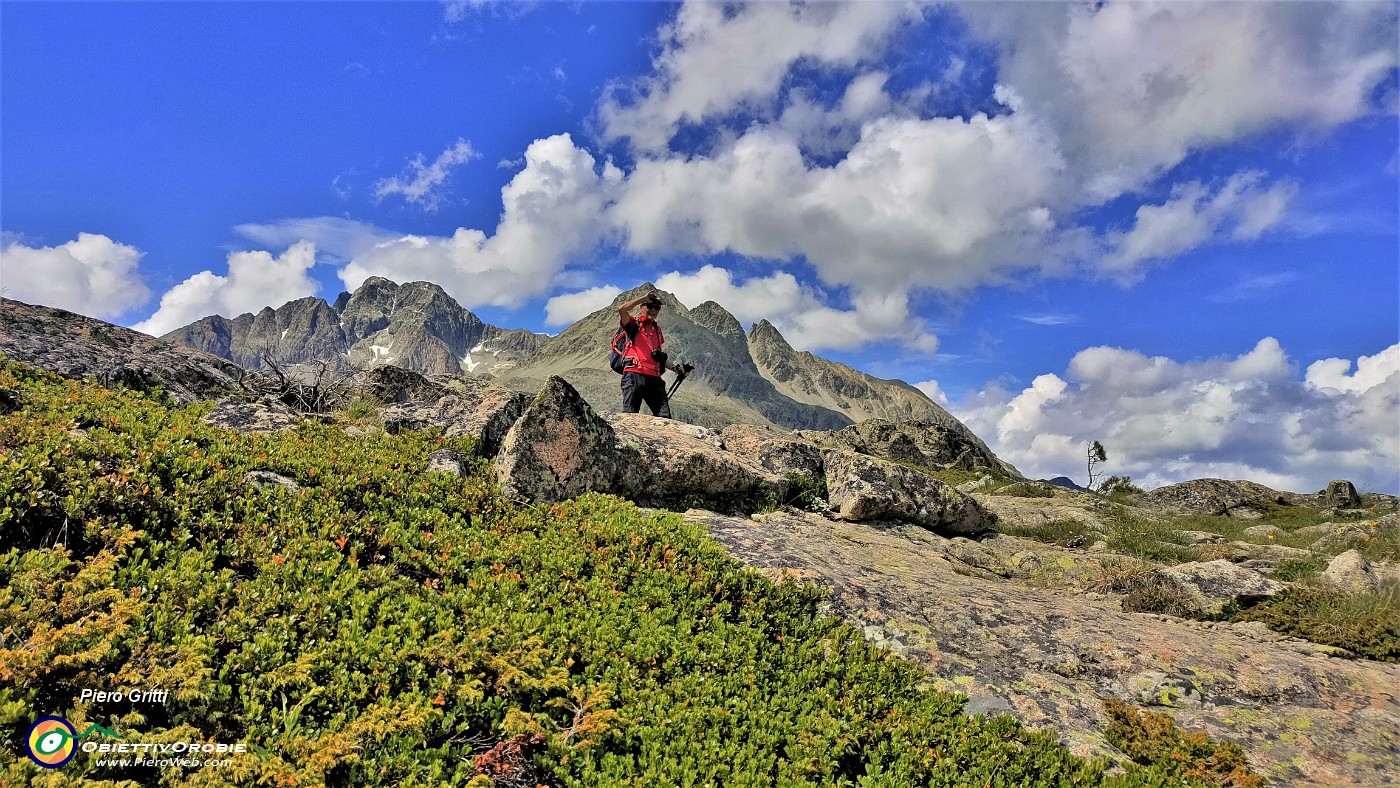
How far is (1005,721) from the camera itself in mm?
6559

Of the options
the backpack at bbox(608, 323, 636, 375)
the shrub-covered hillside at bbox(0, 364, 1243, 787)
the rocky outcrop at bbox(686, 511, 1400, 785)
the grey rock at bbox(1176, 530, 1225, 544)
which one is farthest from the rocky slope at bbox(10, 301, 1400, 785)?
the backpack at bbox(608, 323, 636, 375)

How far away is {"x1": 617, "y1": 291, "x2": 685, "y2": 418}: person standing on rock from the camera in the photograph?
1623cm

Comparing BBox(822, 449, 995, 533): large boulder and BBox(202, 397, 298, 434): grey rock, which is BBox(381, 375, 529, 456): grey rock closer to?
BBox(202, 397, 298, 434): grey rock

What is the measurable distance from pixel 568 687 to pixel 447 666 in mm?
1140

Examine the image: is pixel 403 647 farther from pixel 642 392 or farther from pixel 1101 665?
pixel 642 392

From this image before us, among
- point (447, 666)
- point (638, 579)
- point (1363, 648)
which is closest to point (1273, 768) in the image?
point (1363, 648)

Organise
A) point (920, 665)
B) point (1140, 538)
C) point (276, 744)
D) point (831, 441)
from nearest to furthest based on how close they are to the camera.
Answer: point (276, 744) → point (920, 665) → point (1140, 538) → point (831, 441)

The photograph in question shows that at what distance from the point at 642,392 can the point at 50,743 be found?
13.0 metres

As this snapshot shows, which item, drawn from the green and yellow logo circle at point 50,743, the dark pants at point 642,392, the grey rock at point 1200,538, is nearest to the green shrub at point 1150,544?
the grey rock at point 1200,538

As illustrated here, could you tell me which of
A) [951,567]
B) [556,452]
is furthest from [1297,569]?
[556,452]

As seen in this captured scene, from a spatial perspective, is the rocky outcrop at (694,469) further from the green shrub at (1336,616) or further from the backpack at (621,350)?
the green shrub at (1336,616)

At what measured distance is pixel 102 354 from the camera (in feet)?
46.4

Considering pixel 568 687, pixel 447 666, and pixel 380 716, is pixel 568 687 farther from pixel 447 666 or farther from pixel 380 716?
pixel 380 716

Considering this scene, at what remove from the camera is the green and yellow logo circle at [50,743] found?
4031mm
